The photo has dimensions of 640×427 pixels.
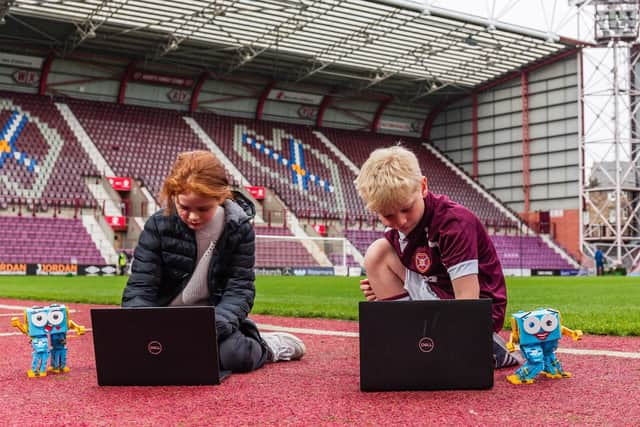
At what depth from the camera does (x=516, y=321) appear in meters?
3.84

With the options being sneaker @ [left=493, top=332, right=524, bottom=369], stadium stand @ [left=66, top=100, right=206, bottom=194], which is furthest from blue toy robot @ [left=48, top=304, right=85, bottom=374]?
stadium stand @ [left=66, top=100, right=206, bottom=194]

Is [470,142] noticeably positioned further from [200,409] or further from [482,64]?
[200,409]

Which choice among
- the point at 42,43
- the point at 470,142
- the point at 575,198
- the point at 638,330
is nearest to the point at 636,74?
the point at 575,198

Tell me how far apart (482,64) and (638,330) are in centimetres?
3449

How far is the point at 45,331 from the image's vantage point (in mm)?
4285

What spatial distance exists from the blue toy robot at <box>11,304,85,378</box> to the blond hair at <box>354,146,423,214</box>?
6.36 ft

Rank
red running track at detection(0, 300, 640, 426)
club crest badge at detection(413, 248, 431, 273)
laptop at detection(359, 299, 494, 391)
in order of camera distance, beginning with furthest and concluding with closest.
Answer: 1. club crest badge at detection(413, 248, 431, 273)
2. laptop at detection(359, 299, 494, 391)
3. red running track at detection(0, 300, 640, 426)

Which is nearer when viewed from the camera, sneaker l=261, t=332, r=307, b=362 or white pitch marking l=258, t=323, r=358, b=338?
sneaker l=261, t=332, r=307, b=362

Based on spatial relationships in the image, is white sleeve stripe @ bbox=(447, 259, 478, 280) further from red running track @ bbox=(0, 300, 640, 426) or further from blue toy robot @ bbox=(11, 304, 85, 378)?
blue toy robot @ bbox=(11, 304, 85, 378)

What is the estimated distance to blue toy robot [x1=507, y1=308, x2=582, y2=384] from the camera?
12.4 feet

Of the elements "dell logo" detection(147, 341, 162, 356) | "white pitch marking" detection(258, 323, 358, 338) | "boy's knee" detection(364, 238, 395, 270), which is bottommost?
"white pitch marking" detection(258, 323, 358, 338)

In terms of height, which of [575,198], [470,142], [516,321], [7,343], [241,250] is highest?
[470,142]

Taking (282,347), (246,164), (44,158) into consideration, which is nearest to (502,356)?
(282,347)

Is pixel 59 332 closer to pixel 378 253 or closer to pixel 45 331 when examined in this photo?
pixel 45 331
